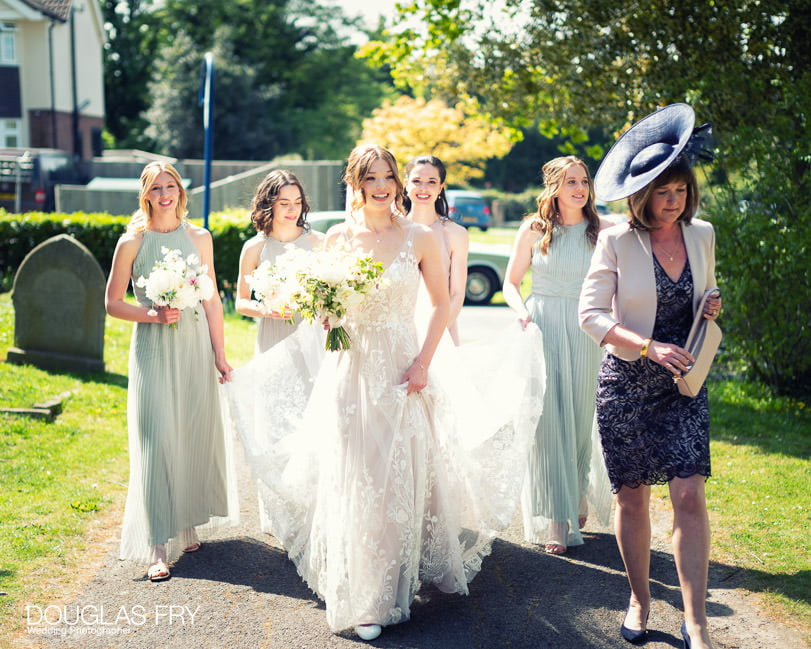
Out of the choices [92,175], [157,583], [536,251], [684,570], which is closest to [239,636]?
[157,583]

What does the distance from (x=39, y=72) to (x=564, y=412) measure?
4040 cm

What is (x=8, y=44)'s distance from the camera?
3941 centimetres

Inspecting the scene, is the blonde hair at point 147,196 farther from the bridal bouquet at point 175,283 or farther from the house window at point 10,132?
the house window at point 10,132

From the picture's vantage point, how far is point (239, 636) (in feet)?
14.3

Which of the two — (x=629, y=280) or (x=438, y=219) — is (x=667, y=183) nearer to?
(x=629, y=280)

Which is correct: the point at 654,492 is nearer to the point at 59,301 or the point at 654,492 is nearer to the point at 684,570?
the point at 684,570

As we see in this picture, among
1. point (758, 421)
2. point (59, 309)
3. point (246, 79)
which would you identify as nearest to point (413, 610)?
point (758, 421)

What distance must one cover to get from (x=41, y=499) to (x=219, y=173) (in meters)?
28.8

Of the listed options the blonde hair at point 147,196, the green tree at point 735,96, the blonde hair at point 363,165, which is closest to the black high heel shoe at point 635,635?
the blonde hair at point 363,165

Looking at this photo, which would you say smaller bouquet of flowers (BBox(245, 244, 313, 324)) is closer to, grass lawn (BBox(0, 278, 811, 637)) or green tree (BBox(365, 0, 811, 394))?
grass lawn (BBox(0, 278, 811, 637))

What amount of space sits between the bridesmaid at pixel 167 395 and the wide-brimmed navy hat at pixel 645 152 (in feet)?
8.63

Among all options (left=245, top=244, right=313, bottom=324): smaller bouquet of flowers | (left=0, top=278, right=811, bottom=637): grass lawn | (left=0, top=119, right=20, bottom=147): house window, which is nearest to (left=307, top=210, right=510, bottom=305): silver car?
(left=0, top=278, right=811, bottom=637): grass lawn

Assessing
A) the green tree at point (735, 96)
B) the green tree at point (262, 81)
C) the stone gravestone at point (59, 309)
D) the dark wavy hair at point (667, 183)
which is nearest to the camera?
the dark wavy hair at point (667, 183)

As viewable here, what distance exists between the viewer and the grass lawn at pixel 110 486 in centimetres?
509
